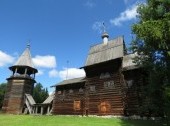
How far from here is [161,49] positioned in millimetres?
20797

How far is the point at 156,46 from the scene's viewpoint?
20875mm

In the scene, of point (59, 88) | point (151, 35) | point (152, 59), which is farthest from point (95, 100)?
point (151, 35)

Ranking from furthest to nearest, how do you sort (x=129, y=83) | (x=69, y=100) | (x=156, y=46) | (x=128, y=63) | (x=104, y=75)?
(x=69, y=100) < (x=104, y=75) < (x=128, y=63) < (x=129, y=83) < (x=156, y=46)

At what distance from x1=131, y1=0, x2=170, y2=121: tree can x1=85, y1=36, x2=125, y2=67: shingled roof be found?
7.63m

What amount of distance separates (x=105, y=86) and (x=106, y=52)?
490cm

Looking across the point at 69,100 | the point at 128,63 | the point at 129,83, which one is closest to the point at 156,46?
the point at 129,83

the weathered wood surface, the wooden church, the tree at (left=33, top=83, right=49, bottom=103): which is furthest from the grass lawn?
the tree at (left=33, top=83, right=49, bottom=103)

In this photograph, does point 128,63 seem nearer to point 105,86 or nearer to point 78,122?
point 105,86

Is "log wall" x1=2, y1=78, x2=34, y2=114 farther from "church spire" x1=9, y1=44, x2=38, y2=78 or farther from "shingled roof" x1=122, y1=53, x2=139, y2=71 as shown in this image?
"shingled roof" x1=122, y1=53, x2=139, y2=71

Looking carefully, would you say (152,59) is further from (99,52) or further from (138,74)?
(99,52)

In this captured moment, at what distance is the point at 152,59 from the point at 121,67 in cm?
738

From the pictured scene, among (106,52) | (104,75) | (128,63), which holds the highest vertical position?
(106,52)

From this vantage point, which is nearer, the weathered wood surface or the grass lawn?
the grass lawn

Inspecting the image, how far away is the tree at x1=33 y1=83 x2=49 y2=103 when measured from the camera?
67938mm
